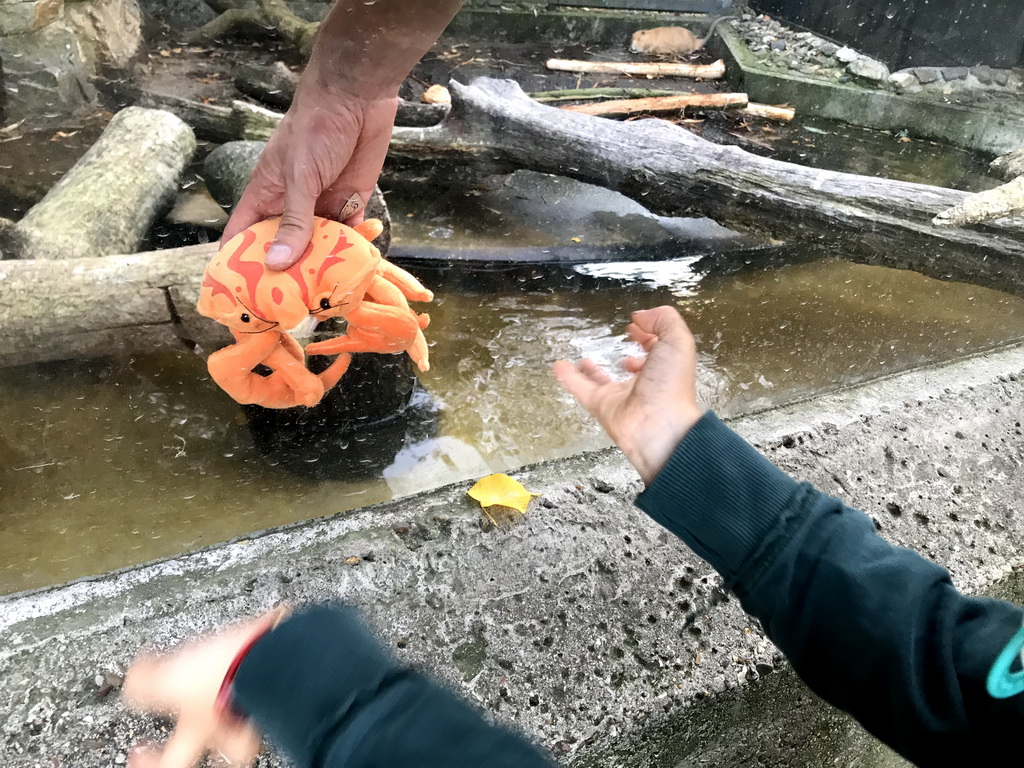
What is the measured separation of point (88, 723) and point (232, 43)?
1.93 meters

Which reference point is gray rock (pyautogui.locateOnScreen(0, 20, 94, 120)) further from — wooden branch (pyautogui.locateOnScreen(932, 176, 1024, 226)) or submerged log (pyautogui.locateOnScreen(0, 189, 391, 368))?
wooden branch (pyautogui.locateOnScreen(932, 176, 1024, 226))

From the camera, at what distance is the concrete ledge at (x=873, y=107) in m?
3.20

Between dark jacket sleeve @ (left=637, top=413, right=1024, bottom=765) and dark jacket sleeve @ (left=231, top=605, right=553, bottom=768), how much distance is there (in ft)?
0.96

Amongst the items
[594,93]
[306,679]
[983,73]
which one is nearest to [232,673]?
[306,679]

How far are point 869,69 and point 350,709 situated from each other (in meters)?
4.03

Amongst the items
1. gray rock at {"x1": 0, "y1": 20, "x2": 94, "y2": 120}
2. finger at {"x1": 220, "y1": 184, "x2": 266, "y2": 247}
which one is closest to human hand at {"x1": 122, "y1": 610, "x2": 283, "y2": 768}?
finger at {"x1": 220, "y1": 184, "x2": 266, "y2": 247}

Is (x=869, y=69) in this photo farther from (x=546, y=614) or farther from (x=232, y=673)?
(x=232, y=673)

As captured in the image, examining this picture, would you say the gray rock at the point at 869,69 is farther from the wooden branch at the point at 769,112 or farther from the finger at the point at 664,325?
the finger at the point at 664,325

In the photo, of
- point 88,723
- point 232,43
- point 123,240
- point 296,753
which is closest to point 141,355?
point 123,240

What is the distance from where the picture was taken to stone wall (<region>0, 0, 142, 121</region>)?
1.70 m

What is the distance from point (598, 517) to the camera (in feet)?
3.53

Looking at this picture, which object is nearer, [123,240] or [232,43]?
[123,240]

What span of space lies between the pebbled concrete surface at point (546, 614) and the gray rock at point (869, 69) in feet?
9.95

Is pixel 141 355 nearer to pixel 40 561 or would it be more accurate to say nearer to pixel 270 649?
pixel 40 561
